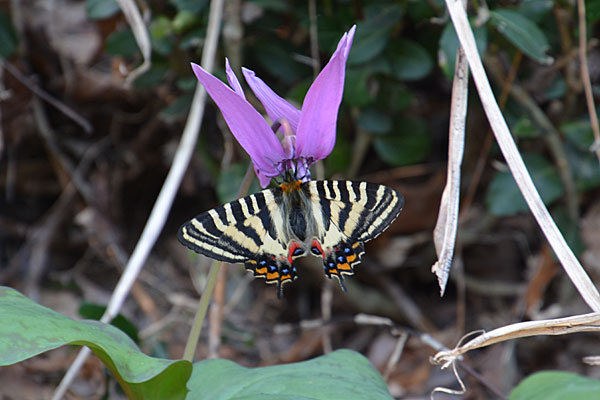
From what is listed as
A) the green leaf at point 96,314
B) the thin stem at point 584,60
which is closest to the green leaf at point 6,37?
the green leaf at point 96,314

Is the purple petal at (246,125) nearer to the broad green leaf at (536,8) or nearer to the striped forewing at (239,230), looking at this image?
the striped forewing at (239,230)

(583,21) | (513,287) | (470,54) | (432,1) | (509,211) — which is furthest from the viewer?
(513,287)

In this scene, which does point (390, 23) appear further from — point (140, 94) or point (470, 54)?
point (140, 94)

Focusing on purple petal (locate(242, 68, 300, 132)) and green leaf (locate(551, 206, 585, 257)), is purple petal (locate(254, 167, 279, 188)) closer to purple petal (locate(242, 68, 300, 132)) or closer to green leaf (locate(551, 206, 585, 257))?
purple petal (locate(242, 68, 300, 132))

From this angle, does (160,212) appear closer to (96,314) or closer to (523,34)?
(96,314)

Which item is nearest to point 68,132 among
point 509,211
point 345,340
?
point 345,340

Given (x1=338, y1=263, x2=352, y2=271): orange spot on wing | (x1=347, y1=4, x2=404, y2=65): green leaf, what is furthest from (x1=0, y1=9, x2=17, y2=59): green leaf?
(x1=338, y1=263, x2=352, y2=271): orange spot on wing

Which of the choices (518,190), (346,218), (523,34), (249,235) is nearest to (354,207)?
(346,218)
